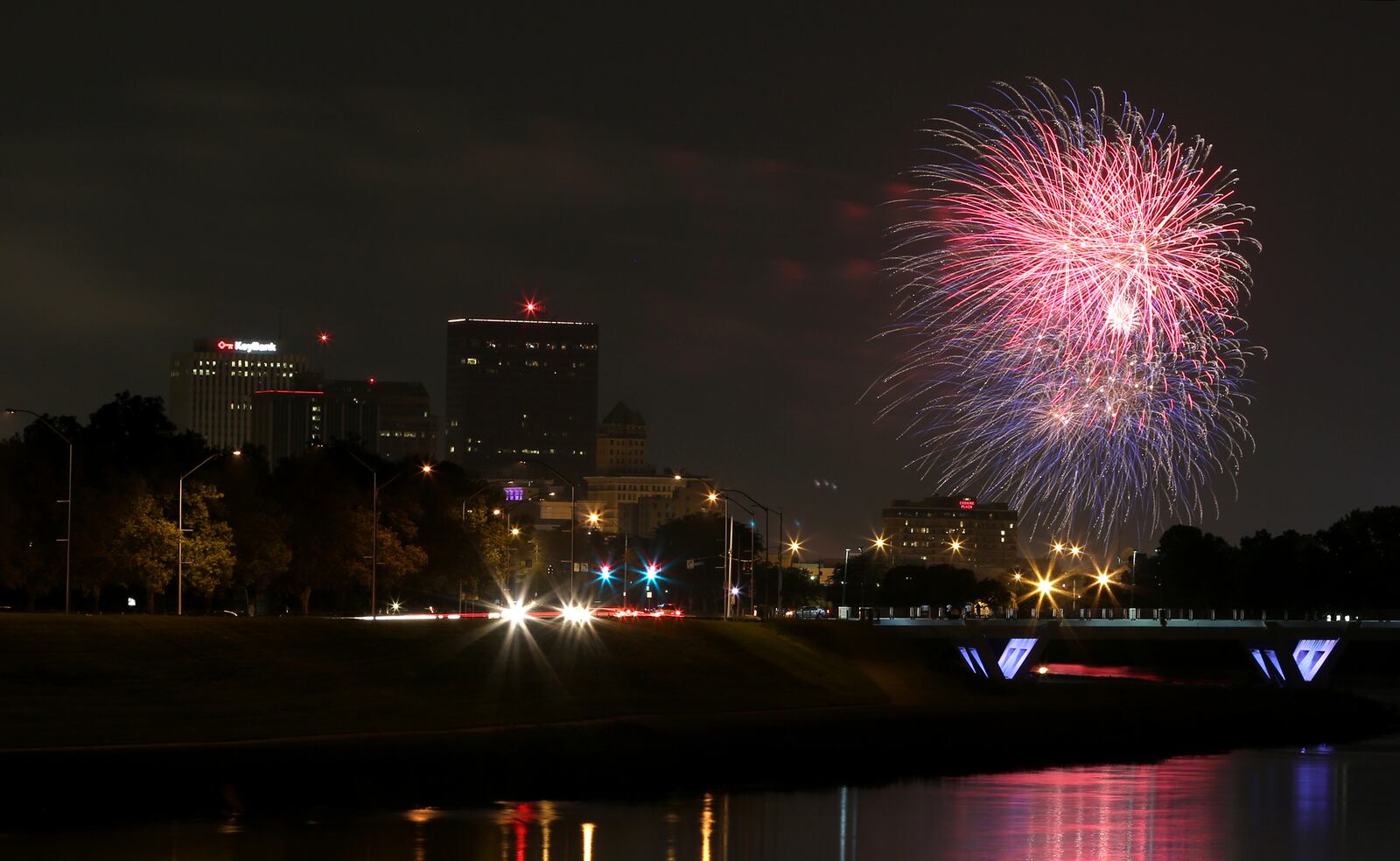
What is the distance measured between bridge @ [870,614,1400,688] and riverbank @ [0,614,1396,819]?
20.5 m

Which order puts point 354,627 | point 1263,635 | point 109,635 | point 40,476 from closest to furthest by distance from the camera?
point 109,635
point 354,627
point 40,476
point 1263,635

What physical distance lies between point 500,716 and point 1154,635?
2967 inches

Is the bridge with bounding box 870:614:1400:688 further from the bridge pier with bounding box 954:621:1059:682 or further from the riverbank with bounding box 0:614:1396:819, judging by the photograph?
the riverbank with bounding box 0:614:1396:819

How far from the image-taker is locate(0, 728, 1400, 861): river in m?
45.9

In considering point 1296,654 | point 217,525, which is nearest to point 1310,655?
point 1296,654

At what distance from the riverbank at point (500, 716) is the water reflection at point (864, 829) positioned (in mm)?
3203

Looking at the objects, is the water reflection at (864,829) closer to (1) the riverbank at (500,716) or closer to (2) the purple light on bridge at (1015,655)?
(1) the riverbank at (500,716)

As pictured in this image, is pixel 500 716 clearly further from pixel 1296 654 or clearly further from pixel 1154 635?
pixel 1296 654

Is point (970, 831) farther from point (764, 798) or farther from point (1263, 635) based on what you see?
point (1263, 635)

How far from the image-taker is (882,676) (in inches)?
4109

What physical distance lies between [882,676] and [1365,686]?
6524 centimetres

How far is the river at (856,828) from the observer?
151ft

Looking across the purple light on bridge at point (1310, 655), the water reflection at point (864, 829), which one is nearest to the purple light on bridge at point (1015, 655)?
the purple light on bridge at point (1310, 655)

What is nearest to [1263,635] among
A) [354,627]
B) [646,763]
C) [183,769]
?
[354,627]
